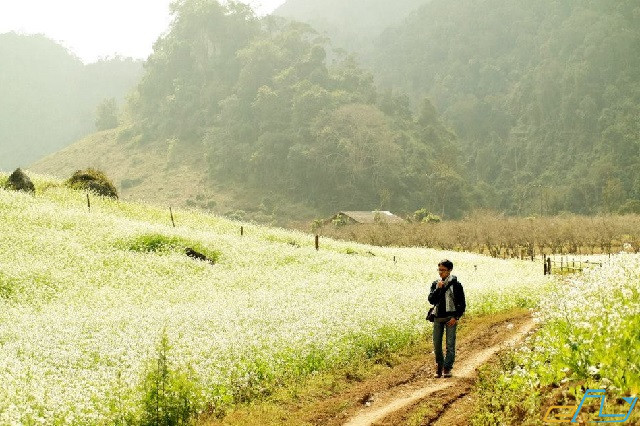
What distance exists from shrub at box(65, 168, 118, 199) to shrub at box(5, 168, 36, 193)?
17.8 ft

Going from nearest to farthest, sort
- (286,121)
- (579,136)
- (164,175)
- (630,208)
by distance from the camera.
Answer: (630,208) < (286,121) < (164,175) < (579,136)

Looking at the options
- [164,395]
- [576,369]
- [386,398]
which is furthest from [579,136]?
[164,395]

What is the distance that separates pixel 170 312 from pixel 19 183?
35.3m

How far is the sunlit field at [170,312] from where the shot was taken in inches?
511

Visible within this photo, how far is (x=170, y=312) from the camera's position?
863 inches

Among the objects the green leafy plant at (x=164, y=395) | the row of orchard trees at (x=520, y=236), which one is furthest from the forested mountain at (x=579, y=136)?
the green leafy plant at (x=164, y=395)

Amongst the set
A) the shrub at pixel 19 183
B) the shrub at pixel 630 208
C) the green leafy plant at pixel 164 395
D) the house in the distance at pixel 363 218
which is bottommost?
the green leafy plant at pixel 164 395

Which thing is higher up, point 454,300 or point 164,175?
point 164,175

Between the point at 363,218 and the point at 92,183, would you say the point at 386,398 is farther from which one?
the point at 363,218

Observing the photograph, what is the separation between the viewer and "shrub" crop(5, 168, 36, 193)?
165ft

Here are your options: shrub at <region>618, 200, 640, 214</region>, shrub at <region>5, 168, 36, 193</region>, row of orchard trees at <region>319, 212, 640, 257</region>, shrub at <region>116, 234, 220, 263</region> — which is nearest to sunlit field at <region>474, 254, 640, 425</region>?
shrub at <region>116, 234, 220, 263</region>

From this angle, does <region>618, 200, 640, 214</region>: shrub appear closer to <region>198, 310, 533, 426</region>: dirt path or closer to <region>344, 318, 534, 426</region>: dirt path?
<region>198, 310, 533, 426</region>: dirt path

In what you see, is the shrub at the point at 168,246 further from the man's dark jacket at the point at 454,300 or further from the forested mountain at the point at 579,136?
the forested mountain at the point at 579,136

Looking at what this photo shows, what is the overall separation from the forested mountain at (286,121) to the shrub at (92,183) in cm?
8275
